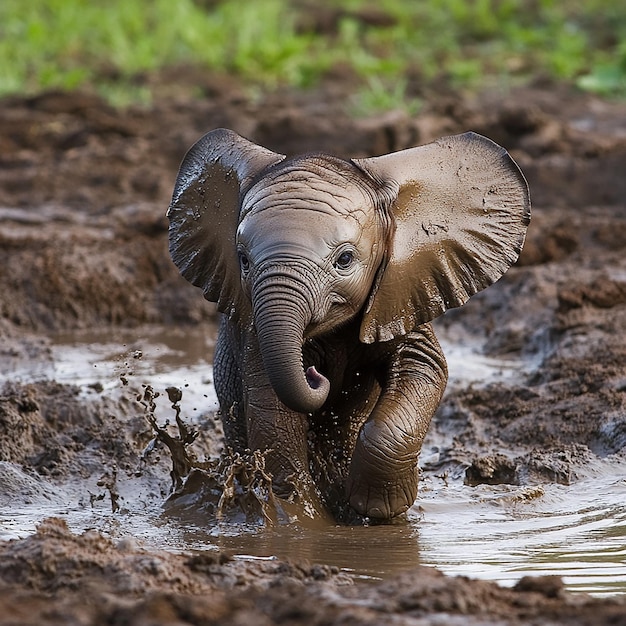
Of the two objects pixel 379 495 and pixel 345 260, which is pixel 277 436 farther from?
pixel 345 260

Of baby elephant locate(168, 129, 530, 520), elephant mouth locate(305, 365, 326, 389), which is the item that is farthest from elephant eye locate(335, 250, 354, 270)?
elephant mouth locate(305, 365, 326, 389)

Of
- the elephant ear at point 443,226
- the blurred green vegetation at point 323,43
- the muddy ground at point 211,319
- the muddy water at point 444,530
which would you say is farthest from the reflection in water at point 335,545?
the blurred green vegetation at point 323,43

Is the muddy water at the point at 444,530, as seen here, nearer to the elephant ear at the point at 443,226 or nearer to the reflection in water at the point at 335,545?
the reflection in water at the point at 335,545

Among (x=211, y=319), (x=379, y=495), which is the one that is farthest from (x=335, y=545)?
(x=211, y=319)

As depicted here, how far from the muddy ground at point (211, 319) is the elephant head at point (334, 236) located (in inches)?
37.8

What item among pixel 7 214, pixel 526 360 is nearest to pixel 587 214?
pixel 526 360

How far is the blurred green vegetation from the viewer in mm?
15273

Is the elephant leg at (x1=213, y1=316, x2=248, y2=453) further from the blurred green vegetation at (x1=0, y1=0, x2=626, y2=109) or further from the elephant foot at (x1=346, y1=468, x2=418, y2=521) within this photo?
the blurred green vegetation at (x1=0, y1=0, x2=626, y2=109)

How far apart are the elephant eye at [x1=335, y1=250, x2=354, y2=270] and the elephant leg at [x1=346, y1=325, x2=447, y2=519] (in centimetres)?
57

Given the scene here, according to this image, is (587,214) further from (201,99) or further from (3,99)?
(3,99)

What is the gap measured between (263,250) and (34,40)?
11.3 m

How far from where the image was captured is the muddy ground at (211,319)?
4.32 metres

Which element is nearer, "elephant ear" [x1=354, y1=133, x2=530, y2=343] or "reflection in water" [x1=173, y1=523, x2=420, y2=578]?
"reflection in water" [x1=173, y1=523, x2=420, y2=578]

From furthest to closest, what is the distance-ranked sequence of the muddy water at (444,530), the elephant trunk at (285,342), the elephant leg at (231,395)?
1. the elephant leg at (231,395)
2. the muddy water at (444,530)
3. the elephant trunk at (285,342)
